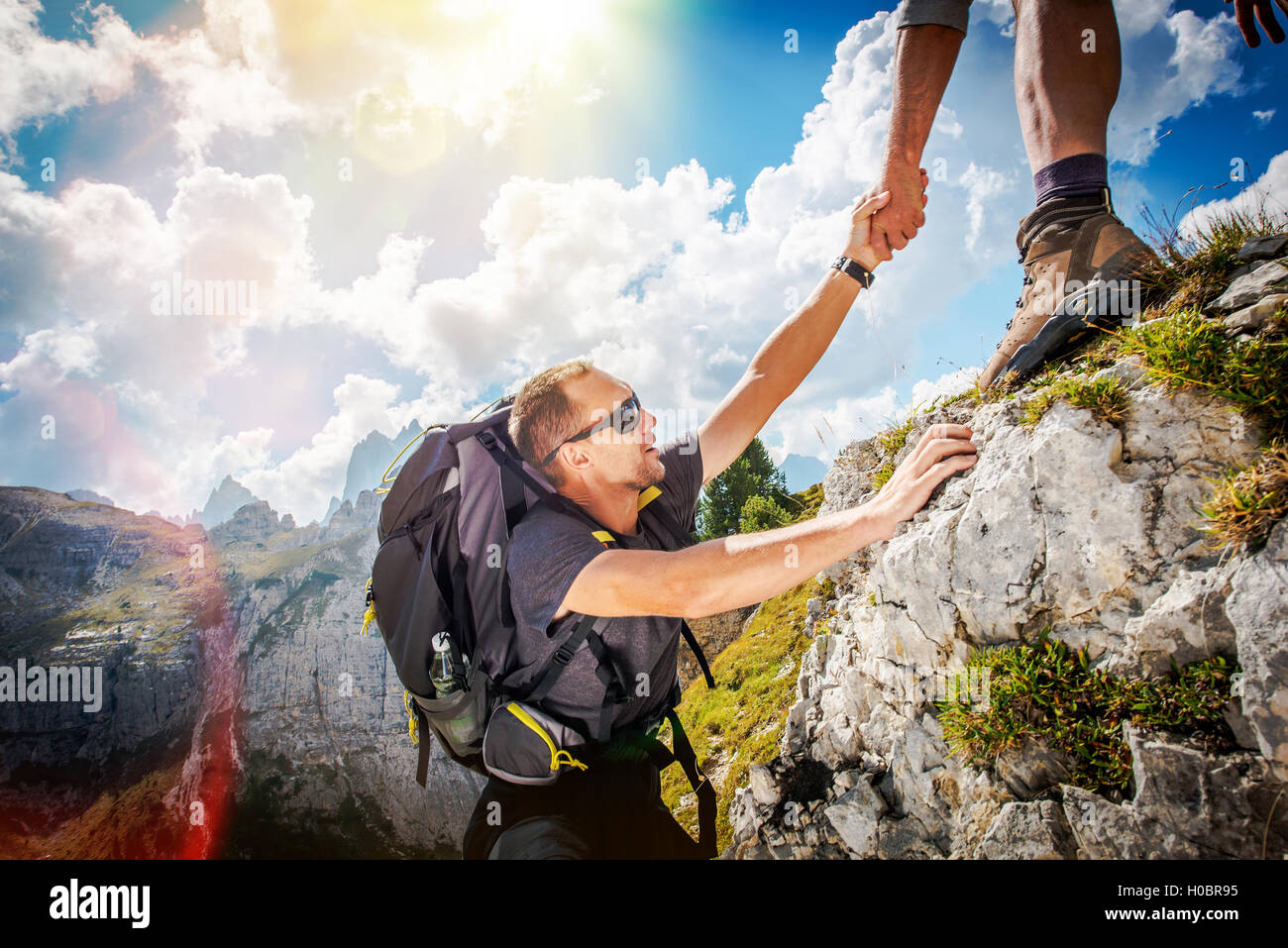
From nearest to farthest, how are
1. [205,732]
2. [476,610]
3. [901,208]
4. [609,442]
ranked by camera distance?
[476,610] < [609,442] < [901,208] < [205,732]

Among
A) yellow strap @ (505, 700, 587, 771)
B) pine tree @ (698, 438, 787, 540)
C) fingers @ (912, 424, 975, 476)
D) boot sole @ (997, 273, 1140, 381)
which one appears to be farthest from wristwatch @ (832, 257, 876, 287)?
pine tree @ (698, 438, 787, 540)

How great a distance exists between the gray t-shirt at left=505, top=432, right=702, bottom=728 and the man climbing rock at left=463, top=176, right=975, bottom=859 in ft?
0.04

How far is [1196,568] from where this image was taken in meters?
2.86

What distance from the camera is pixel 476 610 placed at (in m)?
4.01

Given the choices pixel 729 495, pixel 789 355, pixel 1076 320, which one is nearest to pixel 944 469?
pixel 1076 320

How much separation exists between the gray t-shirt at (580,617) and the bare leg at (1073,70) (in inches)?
142

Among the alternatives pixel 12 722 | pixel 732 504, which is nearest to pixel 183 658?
pixel 12 722

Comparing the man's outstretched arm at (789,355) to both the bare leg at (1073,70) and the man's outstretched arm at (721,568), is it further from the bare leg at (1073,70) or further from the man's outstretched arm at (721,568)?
the man's outstretched arm at (721,568)

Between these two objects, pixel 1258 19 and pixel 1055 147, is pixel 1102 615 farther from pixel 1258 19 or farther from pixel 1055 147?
pixel 1258 19

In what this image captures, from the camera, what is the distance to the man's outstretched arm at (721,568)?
3.11 meters

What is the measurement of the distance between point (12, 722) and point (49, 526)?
240 feet

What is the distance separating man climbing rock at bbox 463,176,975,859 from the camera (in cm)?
318

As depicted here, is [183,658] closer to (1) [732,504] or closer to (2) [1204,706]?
(1) [732,504]

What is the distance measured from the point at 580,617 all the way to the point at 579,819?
147cm
